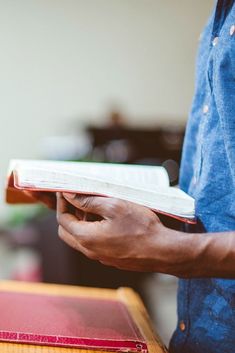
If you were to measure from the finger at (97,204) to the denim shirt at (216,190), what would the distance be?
19 cm

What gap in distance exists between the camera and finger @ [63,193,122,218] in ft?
2.29

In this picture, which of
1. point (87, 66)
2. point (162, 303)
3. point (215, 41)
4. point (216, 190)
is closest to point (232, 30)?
point (215, 41)

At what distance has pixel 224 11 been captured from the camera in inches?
34.2

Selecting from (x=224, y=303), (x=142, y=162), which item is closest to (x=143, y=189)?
(x=224, y=303)

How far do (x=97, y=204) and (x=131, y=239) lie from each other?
0.22 ft

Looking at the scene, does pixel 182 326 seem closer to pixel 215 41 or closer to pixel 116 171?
pixel 116 171

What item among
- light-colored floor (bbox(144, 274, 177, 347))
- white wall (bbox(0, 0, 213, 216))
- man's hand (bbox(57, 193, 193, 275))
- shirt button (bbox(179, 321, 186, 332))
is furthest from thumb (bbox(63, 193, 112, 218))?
white wall (bbox(0, 0, 213, 216))

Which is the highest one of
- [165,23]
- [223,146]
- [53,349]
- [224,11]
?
[165,23]

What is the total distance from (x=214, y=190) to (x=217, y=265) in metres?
0.18

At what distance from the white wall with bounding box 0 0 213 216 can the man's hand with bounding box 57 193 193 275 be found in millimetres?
4370

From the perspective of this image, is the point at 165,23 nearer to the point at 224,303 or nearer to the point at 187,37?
the point at 187,37

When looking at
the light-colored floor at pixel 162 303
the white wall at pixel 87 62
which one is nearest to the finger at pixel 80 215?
the light-colored floor at pixel 162 303

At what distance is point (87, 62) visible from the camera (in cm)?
503

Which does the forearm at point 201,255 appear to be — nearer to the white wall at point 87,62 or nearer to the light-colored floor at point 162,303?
the light-colored floor at point 162,303
